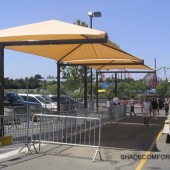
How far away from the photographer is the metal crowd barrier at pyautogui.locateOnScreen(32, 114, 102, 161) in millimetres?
12555

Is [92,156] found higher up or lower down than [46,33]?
lower down

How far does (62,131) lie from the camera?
13.9m

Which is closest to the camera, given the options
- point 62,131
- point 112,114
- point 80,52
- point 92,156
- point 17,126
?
point 92,156

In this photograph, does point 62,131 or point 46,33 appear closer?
point 46,33

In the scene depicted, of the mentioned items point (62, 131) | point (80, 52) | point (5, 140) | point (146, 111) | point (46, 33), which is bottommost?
point (5, 140)

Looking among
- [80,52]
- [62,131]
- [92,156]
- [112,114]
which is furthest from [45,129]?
[112,114]

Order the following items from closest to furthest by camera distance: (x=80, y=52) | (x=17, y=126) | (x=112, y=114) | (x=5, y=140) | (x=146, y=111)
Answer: (x=5, y=140), (x=17, y=126), (x=80, y=52), (x=146, y=111), (x=112, y=114)

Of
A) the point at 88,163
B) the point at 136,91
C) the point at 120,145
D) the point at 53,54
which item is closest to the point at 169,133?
the point at 120,145

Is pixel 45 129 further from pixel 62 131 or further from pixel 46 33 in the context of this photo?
pixel 46 33

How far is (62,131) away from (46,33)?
10.7ft

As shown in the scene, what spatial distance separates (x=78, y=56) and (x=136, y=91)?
147ft

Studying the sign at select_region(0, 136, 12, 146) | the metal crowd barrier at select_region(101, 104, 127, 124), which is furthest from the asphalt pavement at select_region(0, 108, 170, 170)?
the metal crowd barrier at select_region(101, 104, 127, 124)

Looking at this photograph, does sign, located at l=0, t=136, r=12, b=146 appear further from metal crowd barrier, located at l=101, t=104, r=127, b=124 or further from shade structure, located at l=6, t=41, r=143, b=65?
metal crowd barrier, located at l=101, t=104, r=127, b=124

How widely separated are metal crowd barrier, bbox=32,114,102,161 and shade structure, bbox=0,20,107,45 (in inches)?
101
